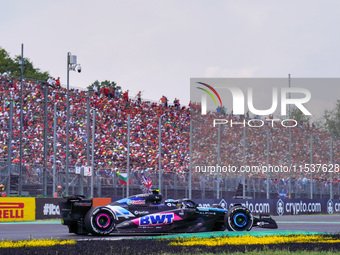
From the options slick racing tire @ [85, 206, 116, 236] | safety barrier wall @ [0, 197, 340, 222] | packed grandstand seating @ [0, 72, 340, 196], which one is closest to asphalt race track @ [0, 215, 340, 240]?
slick racing tire @ [85, 206, 116, 236]

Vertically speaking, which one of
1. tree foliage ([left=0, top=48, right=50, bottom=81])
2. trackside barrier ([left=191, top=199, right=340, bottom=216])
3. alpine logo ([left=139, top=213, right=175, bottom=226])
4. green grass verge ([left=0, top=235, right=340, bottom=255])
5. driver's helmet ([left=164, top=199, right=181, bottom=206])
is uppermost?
tree foliage ([left=0, top=48, right=50, bottom=81])

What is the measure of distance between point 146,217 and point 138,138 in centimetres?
2331

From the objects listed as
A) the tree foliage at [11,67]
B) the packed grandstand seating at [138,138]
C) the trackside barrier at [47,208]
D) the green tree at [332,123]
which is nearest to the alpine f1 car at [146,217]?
the trackside barrier at [47,208]

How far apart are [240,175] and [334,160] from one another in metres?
11.8

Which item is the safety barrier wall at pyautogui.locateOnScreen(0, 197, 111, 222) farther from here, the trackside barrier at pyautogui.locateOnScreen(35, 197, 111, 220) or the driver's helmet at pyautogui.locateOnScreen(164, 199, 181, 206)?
the driver's helmet at pyautogui.locateOnScreen(164, 199, 181, 206)

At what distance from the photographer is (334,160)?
47156 millimetres

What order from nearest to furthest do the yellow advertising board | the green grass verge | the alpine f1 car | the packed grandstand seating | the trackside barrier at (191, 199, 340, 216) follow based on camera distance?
the green grass verge
the alpine f1 car
the yellow advertising board
the trackside barrier at (191, 199, 340, 216)
the packed grandstand seating

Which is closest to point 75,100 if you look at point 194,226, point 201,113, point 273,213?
point 201,113

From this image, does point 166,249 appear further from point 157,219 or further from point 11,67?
point 11,67

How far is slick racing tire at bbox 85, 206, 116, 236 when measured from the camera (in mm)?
16214

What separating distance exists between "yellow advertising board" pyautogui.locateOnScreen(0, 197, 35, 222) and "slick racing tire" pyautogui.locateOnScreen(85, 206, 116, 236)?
10455 mm

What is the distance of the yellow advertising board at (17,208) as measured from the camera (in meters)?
26.0

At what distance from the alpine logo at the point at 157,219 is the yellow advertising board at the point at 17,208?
35.7 ft

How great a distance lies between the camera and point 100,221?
53.6 feet
